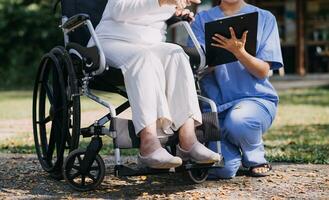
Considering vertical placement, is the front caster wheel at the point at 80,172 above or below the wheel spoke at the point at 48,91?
below

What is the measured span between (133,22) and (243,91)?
90cm

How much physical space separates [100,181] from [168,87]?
0.66 metres

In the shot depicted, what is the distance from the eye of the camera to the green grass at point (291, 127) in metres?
6.16

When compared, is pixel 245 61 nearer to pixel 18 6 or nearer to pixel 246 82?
pixel 246 82

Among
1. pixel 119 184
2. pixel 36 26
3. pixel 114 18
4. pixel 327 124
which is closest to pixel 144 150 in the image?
pixel 119 184

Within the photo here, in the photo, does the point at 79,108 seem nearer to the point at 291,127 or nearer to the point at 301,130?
the point at 301,130

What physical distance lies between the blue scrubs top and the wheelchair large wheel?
88cm

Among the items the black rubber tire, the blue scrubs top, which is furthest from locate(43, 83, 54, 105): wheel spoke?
the blue scrubs top

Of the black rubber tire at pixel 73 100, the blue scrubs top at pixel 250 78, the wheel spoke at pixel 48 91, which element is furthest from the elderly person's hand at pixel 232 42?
the wheel spoke at pixel 48 91

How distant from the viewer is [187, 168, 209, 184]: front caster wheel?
452 centimetres

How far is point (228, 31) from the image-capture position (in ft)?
15.0

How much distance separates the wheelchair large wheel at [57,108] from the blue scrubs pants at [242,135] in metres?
0.92

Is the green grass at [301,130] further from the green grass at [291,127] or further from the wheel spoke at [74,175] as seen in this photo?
the wheel spoke at [74,175]

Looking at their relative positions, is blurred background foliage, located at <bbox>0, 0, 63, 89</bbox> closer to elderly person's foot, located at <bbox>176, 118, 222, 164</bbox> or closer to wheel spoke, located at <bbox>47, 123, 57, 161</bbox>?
wheel spoke, located at <bbox>47, 123, 57, 161</bbox>
